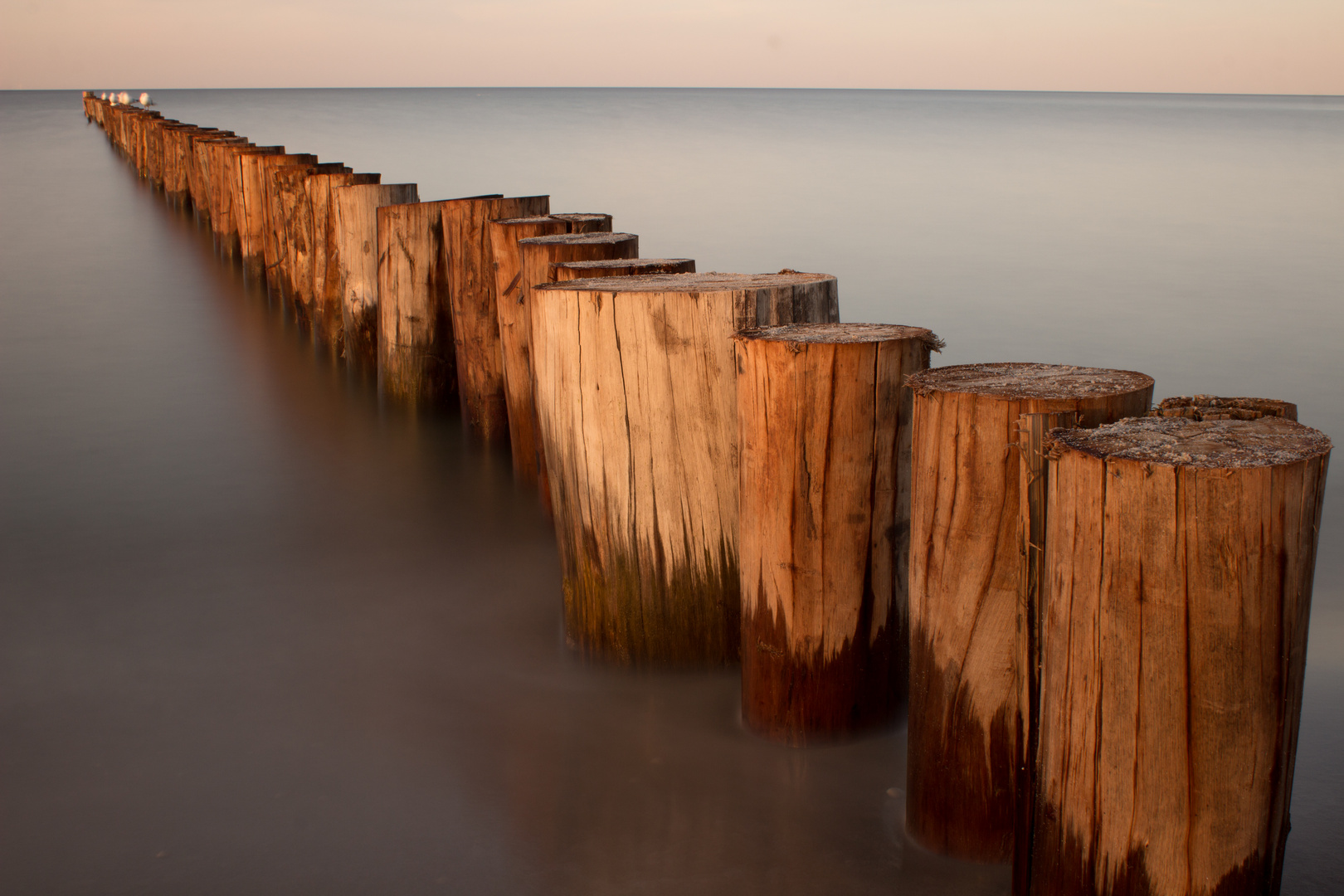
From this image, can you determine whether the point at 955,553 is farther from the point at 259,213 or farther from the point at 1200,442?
the point at 259,213

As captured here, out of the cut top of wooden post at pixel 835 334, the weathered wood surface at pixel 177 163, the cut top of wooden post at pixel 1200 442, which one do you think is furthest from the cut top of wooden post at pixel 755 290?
the weathered wood surface at pixel 177 163

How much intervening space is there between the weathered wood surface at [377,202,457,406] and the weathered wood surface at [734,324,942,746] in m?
2.82

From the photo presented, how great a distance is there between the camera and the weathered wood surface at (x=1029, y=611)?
175 centimetres

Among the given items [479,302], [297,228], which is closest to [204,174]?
[297,228]

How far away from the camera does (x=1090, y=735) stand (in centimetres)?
164

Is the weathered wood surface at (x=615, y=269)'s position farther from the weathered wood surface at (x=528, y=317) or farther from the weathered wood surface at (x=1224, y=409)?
the weathered wood surface at (x=1224, y=409)

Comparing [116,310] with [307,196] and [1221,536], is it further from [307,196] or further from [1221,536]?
[1221,536]

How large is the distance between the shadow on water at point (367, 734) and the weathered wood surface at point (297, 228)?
8.95ft

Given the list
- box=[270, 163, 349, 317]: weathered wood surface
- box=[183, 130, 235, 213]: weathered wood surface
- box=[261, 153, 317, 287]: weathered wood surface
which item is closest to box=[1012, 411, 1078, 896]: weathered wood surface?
box=[270, 163, 349, 317]: weathered wood surface

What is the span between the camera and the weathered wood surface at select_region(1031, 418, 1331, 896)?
1.51 meters

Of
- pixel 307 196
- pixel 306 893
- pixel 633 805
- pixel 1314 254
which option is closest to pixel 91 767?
pixel 306 893

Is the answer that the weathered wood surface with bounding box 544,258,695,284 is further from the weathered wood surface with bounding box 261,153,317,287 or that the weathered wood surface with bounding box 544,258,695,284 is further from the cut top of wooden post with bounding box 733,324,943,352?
the weathered wood surface with bounding box 261,153,317,287

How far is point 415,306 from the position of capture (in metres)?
5.02

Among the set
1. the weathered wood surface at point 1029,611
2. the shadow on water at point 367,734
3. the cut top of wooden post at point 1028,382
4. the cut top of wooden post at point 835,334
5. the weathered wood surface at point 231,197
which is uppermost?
the weathered wood surface at point 231,197
